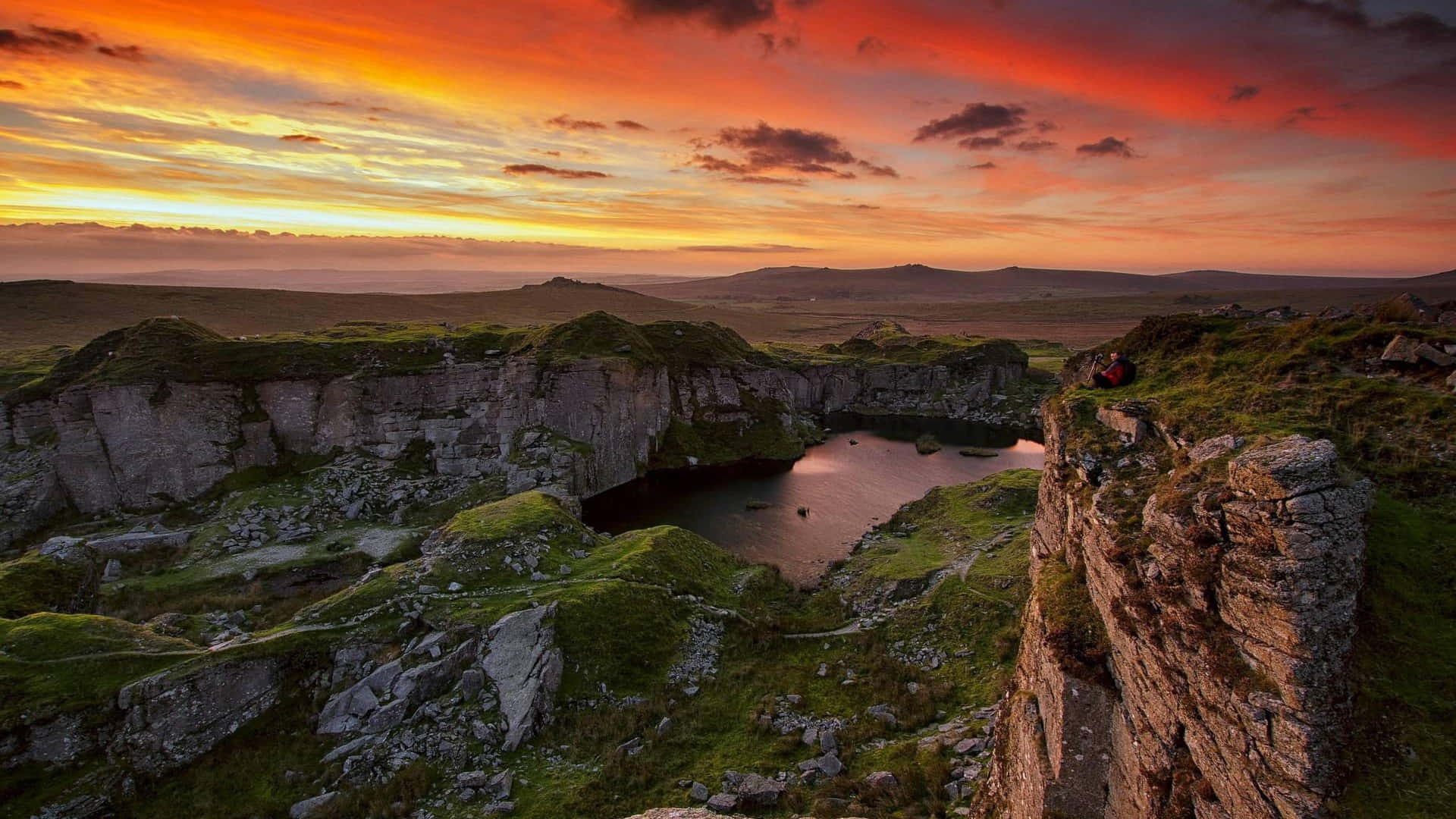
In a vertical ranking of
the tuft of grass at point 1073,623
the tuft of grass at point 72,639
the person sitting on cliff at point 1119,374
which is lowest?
the tuft of grass at point 72,639

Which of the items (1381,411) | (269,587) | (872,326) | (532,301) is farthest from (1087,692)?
(532,301)

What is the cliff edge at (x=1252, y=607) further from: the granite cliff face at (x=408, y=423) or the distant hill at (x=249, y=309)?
the distant hill at (x=249, y=309)

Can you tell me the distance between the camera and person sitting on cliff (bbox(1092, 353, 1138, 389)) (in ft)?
63.2

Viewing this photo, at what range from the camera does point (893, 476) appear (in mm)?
56406

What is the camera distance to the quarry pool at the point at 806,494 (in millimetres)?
41781

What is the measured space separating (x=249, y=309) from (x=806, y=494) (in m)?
132

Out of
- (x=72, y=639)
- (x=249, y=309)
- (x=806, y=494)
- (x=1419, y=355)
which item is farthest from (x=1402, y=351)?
(x=249, y=309)

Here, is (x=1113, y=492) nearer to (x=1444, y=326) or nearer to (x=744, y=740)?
(x=1444, y=326)

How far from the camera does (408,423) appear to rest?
49469 millimetres

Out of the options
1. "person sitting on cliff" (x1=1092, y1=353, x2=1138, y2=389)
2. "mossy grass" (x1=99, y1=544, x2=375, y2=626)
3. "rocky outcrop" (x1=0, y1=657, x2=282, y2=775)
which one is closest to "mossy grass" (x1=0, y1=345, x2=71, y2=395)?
"mossy grass" (x1=99, y1=544, x2=375, y2=626)

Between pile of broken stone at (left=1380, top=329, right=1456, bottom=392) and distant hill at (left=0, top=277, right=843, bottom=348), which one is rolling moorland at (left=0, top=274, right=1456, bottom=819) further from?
distant hill at (left=0, top=277, right=843, bottom=348)

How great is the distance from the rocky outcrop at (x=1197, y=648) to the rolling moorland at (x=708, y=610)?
0.06 m

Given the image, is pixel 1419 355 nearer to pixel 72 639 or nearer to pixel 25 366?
pixel 72 639

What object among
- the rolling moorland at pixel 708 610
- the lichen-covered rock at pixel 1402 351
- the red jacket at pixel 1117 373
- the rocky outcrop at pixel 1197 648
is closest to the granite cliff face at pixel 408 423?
the rolling moorland at pixel 708 610
